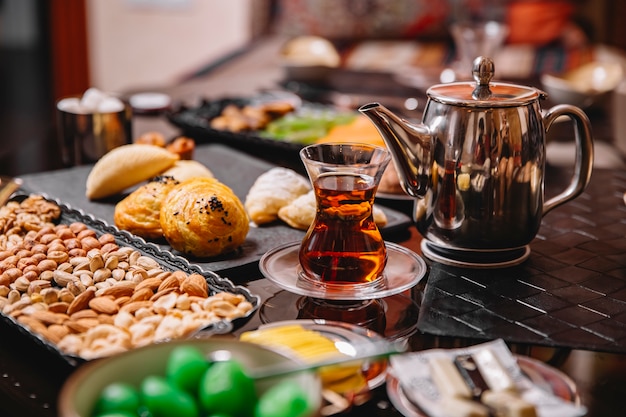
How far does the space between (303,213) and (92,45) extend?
326 cm

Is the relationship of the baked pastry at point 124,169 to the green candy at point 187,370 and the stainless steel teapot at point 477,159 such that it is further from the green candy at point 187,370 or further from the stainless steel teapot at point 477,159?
the green candy at point 187,370

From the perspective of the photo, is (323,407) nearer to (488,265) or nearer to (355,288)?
(355,288)

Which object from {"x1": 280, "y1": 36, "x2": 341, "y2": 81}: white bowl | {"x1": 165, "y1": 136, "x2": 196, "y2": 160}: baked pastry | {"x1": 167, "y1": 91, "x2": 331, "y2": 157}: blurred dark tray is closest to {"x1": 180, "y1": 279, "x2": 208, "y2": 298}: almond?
{"x1": 165, "y1": 136, "x2": 196, "y2": 160}: baked pastry

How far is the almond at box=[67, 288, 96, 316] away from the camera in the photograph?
30.1 inches

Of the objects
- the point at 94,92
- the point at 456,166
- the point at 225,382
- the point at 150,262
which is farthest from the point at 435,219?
the point at 94,92

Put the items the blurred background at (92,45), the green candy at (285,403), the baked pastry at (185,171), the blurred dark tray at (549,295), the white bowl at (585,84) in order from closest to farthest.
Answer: the green candy at (285,403)
the blurred dark tray at (549,295)
the baked pastry at (185,171)
the white bowl at (585,84)
the blurred background at (92,45)

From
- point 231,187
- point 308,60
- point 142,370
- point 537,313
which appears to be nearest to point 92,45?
point 308,60

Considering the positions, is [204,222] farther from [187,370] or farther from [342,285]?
[187,370]

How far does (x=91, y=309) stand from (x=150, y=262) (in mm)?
120

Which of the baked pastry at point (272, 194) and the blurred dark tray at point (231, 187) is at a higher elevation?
the baked pastry at point (272, 194)

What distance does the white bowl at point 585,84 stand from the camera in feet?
5.82

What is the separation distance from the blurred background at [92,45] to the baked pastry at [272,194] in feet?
8.72

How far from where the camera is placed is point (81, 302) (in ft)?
2.53

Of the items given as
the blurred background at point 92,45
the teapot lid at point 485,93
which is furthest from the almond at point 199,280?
the blurred background at point 92,45
